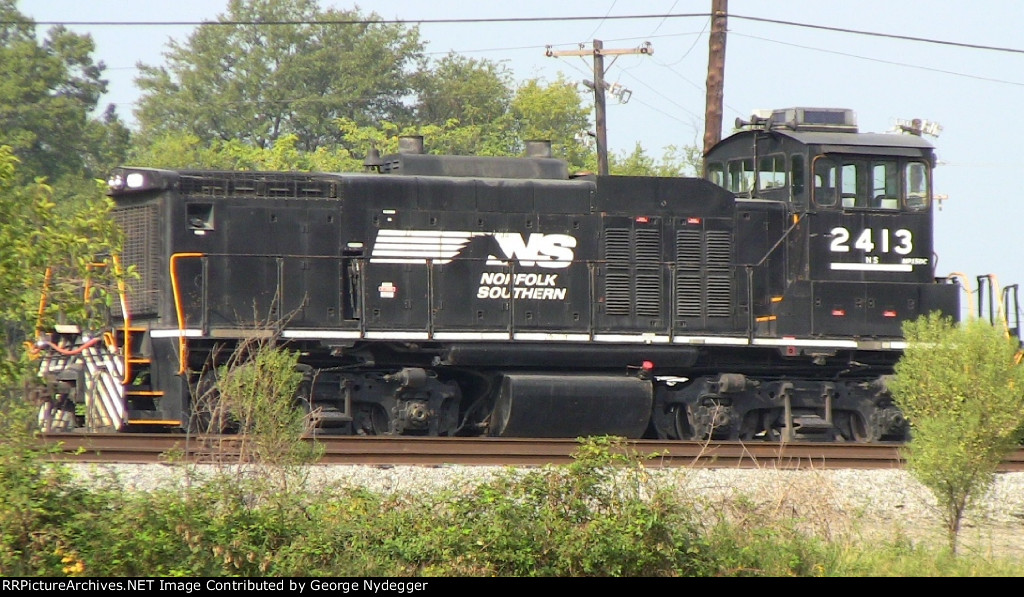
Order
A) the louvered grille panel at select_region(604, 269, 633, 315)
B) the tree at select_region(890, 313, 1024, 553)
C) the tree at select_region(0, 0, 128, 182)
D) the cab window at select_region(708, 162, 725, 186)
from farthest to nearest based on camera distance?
the tree at select_region(0, 0, 128, 182)
the cab window at select_region(708, 162, 725, 186)
the louvered grille panel at select_region(604, 269, 633, 315)
the tree at select_region(890, 313, 1024, 553)

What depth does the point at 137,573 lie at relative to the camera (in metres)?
8.38

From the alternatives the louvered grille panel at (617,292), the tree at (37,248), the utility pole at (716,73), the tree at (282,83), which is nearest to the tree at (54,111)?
the tree at (282,83)

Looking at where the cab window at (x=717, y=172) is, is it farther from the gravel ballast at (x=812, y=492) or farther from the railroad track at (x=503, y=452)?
the gravel ballast at (x=812, y=492)

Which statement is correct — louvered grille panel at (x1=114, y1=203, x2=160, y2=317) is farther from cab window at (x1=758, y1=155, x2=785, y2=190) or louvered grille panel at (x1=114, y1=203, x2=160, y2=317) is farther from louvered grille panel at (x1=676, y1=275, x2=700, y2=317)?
cab window at (x1=758, y1=155, x2=785, y2=190)

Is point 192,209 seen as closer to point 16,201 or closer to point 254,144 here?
point 16,201

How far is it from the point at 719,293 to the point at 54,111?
28730 mm

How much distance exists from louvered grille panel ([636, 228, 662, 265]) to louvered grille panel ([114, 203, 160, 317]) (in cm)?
546

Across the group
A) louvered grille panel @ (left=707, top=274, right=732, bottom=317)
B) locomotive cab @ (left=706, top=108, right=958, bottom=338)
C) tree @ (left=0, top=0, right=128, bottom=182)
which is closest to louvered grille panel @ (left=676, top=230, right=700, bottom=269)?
louvered grille panel @ (left=707, top=274, right=732, bottom=317)

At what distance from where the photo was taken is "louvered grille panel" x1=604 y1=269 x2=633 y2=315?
568 inches

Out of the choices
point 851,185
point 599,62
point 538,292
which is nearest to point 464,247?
point 538,292

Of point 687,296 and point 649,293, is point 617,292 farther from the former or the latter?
point 687,296

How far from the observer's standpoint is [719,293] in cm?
1467

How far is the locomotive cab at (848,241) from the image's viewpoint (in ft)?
48.1
